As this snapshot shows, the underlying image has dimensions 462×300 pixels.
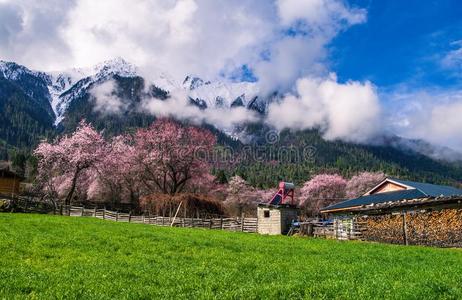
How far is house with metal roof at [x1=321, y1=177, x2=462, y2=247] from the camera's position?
3400 cm

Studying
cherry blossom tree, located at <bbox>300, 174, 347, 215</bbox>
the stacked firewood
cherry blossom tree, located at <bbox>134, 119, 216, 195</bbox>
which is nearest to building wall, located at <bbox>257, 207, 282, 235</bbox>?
the stacked firewood

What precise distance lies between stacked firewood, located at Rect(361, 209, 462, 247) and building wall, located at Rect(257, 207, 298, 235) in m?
7.97

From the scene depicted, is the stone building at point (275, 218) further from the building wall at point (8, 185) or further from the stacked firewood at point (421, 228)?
the building wall at point (8, 185)

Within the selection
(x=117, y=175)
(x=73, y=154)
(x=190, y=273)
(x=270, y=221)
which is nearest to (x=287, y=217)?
(x=270, y=221)

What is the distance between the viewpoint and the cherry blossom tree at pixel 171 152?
66062mm

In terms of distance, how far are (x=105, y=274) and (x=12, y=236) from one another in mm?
10008

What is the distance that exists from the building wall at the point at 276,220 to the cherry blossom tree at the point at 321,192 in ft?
180

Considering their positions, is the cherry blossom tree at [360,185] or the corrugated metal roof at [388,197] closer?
the corrugated metal roof at [388,197]

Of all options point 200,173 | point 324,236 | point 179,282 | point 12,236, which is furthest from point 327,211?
point 179,282

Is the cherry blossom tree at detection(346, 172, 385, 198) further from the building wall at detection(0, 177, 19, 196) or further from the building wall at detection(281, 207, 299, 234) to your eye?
the building wall at detection(0, 177, 19, 196)

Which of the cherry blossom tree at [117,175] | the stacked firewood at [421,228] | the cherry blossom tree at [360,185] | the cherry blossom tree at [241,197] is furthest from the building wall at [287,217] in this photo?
the cherry blossom tree at [241,197]

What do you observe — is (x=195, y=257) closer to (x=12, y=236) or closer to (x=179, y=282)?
(x=179, y=282)

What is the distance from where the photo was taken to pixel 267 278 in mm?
12008

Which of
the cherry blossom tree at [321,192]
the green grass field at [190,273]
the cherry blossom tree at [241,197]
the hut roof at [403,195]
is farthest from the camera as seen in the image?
the cherry blossom tree at [241,197]
